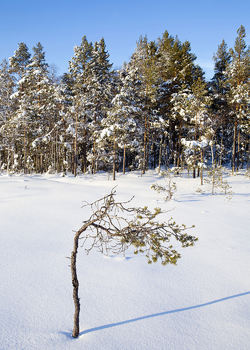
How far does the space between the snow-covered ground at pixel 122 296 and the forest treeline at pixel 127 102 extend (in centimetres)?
1517

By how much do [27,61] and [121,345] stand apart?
3464cm

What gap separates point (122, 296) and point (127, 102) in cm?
1955

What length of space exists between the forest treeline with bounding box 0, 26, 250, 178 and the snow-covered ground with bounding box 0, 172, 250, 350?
A: 597 inches

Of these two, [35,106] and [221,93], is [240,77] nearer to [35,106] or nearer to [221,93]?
[221,93]

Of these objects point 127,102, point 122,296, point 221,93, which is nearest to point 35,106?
point 127,102

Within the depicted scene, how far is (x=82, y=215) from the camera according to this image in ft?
25.7

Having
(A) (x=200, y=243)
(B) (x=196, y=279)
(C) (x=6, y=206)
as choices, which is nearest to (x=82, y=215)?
(C) (x=6, y=206)

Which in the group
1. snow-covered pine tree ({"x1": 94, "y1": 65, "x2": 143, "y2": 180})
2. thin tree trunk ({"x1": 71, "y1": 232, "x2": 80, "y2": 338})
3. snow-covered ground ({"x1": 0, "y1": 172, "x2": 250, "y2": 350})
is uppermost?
snow-covered pine tree ({"x1": 94, "y1": 65, "x2": 143, "y2": 180})

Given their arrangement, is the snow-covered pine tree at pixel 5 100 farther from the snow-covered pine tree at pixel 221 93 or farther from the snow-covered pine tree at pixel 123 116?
the snow-covered pine tree at pixel 221 93

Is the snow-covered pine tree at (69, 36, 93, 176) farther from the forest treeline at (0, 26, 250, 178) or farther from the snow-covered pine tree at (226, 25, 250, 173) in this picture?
the snow-covered pine tree at (226, 25, 250, 173)

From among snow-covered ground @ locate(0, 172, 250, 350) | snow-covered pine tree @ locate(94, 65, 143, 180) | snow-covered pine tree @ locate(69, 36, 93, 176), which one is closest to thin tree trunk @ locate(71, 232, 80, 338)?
snow-covered ground @ locate(0, 172, 250, 350)

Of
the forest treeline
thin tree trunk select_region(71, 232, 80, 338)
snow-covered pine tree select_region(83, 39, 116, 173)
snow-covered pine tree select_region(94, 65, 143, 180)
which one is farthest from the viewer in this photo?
snow-covered pine tree select_region(83, 39, 116, 173)

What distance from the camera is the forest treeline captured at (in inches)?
801

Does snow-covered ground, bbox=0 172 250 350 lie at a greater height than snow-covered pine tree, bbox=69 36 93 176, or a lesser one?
lesser
